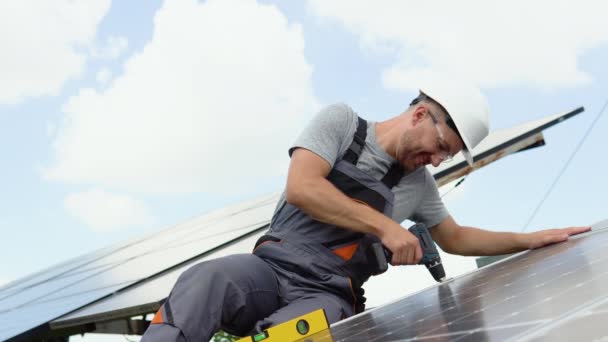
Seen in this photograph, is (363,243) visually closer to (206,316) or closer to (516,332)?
(206,316)

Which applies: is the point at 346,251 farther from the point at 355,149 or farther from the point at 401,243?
the point at 355,149

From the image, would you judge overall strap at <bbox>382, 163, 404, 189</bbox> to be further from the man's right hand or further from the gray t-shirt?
the man's right hand

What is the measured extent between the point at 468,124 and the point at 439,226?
0.81m

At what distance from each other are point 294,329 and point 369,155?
1341mm

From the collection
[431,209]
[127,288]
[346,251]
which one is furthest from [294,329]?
[127,288]

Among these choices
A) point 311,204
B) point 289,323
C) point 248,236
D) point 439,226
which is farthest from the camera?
point 248,236

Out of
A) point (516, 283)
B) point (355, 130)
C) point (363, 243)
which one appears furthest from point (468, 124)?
point (516, 283)

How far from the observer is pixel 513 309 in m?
1.81

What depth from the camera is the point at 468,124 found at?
3664mm

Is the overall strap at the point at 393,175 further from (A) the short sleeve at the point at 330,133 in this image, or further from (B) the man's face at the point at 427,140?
(A) the short sleeve at the point at 330,133

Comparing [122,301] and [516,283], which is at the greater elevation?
[122,301]

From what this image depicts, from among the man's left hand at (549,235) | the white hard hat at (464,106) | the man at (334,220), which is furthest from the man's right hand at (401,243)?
the man's left hand at (549,235)

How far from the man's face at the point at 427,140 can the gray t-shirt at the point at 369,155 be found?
4.3 inches

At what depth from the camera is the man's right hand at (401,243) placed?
329cm
